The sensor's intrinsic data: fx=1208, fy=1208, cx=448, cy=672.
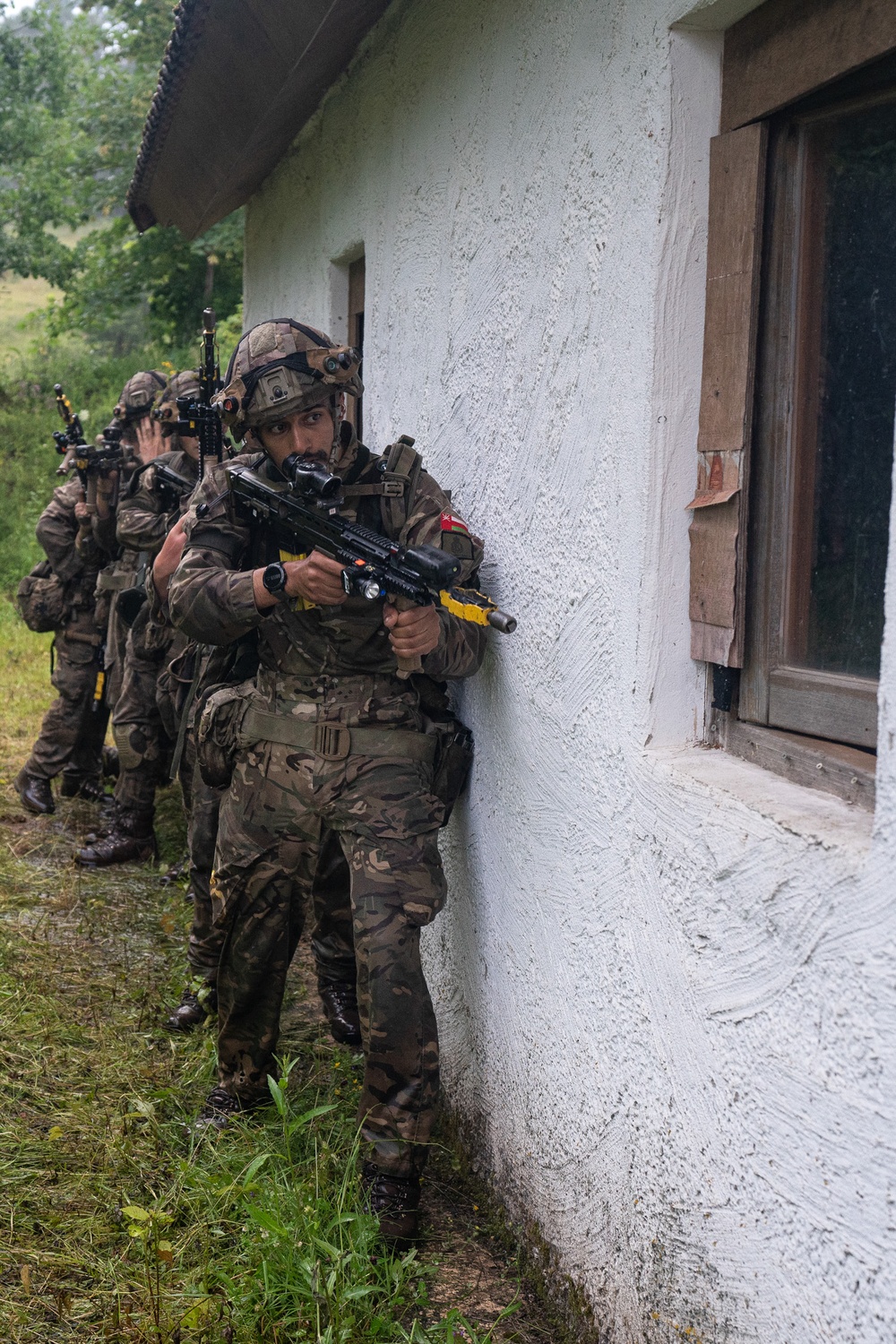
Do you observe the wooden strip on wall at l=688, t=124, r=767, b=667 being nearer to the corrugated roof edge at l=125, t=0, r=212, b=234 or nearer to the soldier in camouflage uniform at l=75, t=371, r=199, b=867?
the corrugated roof edge at l=125, t=0, r=212, b=234

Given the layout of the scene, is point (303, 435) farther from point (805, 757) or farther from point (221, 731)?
point (805, 757)

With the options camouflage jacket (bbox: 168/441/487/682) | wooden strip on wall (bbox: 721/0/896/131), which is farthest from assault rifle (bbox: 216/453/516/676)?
wooden strip on wall (bbox: 721/0/896/131)

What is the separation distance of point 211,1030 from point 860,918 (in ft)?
9.18

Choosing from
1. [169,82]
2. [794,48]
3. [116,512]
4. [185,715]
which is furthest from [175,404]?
[794,48]

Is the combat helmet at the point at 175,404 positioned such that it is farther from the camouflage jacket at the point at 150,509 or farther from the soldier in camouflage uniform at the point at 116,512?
the soldier in camouflage uniform at the point at 116,512

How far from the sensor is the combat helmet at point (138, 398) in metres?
6.29

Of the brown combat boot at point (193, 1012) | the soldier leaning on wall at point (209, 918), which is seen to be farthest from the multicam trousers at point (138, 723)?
the brown combat boot at point (193, 1012)

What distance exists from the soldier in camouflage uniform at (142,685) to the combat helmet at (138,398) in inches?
20.1

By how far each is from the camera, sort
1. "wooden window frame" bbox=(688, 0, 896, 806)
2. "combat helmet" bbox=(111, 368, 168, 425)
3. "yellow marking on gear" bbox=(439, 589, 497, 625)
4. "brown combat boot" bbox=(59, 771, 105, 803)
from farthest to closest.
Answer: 1. "brown combat boot" bbox=(59, 771, 105, 803)
2. "combat helmet" bbox=(111, 368, 168, 425)
3. "yellow marking on gear" bbox=(439, 589, 497, 625)
4. "wooden window frame" bbox=(688, 0, 896, 806)

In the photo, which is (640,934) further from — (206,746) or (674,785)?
(206,746)

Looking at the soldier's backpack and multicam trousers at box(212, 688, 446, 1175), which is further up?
the soldier's backpack

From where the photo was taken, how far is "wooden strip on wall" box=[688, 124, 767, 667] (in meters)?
2.00

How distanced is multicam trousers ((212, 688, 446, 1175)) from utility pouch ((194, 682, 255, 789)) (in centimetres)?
8

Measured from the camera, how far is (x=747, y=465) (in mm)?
2037
